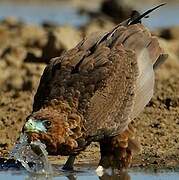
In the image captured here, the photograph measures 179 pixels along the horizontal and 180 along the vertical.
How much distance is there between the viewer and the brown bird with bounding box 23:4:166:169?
8.34m

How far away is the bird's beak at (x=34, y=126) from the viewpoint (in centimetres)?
811

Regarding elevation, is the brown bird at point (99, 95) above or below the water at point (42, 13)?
above

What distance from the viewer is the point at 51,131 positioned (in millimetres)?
8211

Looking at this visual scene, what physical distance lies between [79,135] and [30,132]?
0.54 m

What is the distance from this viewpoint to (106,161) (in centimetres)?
920

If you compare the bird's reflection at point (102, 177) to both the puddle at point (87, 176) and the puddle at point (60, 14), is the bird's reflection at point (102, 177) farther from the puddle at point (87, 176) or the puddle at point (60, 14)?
the puddle at point (60, 14)

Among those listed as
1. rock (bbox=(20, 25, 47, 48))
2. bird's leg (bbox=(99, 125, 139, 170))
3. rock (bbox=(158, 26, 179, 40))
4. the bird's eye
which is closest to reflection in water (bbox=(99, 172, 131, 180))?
bird's leg (bbox=(99, 125, 139, 170))

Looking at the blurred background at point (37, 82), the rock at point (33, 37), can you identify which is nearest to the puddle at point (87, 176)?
the blurred background at point (37, 82)

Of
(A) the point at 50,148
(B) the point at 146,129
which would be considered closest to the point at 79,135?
(A) the point at 50,148

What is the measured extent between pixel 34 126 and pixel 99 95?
1.04 meters

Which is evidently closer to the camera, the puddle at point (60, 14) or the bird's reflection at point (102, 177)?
the bird's reflection at point (102, 177)

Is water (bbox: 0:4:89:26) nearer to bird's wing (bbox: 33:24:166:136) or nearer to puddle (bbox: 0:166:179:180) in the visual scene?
bird's wing (bbox: 33:24:166:136)

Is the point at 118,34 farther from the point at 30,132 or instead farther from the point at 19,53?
the point at 19,53

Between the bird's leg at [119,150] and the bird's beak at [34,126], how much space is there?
103cm
